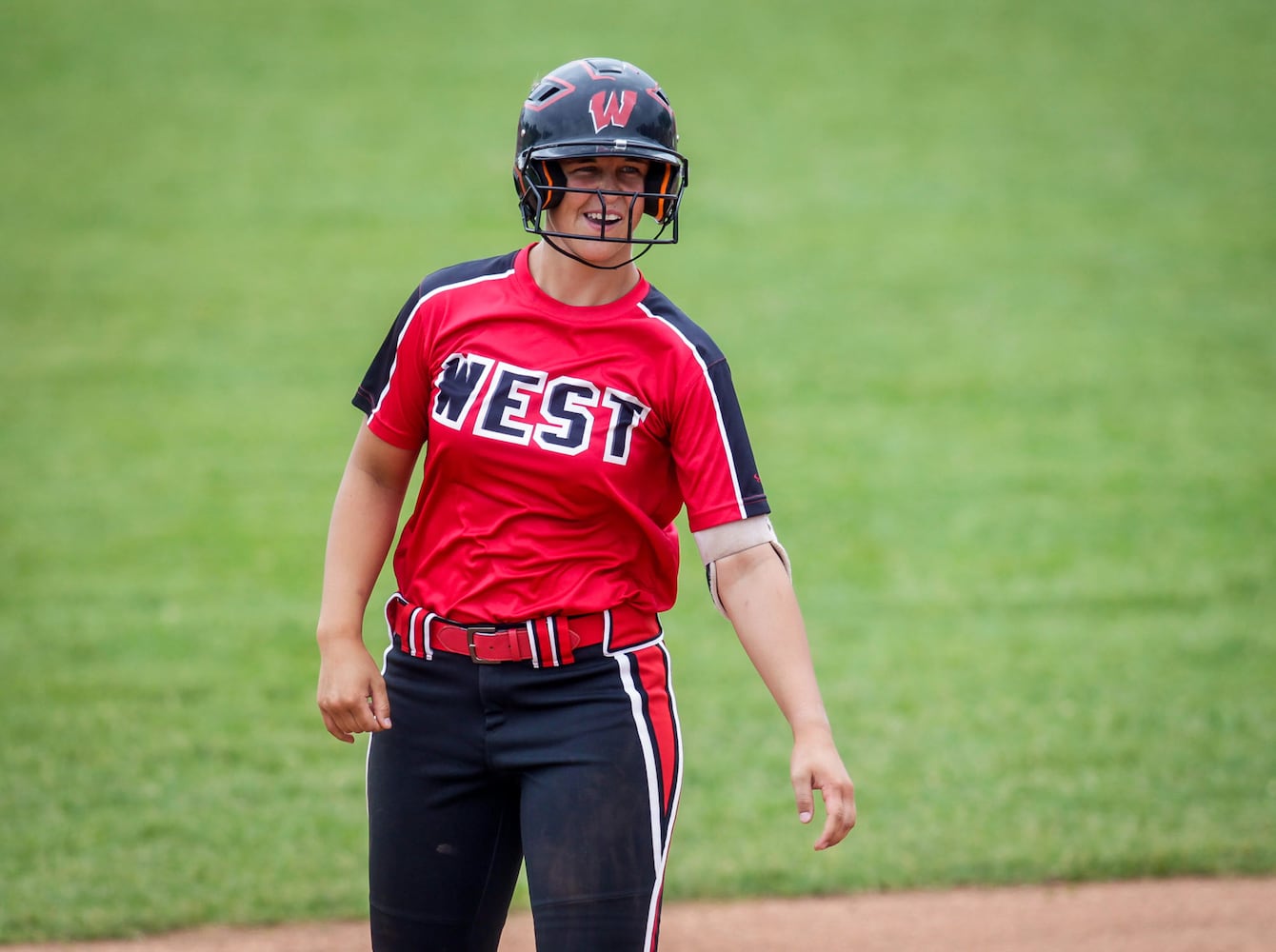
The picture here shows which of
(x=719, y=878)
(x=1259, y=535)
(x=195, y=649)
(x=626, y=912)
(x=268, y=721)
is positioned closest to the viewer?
(x=626, y=912)

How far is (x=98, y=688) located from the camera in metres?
7.23

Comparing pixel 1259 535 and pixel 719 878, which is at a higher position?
pixel 1259 535

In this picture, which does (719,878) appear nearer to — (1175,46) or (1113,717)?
(1113,717)

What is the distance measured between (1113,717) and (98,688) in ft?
15.8

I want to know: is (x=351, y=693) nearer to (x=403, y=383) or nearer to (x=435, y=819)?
(x=435, y=819)

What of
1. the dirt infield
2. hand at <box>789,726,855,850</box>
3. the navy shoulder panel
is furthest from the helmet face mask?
the dirt infield

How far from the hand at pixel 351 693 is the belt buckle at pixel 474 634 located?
208 millimetres

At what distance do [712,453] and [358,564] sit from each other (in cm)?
78

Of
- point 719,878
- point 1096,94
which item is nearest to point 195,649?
point 719,878

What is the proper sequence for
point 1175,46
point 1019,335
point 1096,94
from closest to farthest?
1. point 1019,335
2. point 1096,94
3. point 1175,46

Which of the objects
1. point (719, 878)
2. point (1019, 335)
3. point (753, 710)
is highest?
point (1019, 335)

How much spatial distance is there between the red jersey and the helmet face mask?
168 mm

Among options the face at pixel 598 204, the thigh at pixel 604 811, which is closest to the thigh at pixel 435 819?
the thigh at pixel 604 811

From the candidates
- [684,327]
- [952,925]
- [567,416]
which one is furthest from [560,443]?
[952,925]
